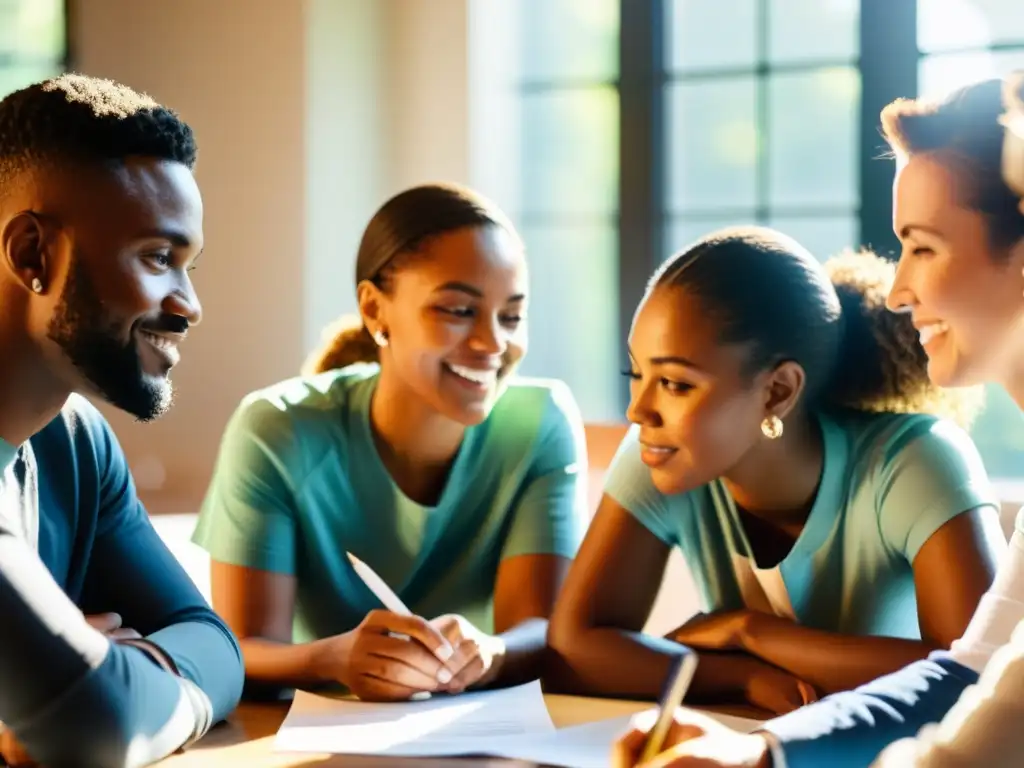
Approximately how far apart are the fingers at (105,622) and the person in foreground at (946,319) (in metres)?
0.59

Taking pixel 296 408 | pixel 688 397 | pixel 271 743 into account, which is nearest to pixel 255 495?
pixel 296 408

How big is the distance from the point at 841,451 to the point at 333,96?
2.23 metres

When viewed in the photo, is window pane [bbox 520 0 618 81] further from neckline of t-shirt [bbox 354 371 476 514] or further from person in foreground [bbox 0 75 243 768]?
person in foreground [bbox 0 75 243 768]

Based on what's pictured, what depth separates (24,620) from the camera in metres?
1.10

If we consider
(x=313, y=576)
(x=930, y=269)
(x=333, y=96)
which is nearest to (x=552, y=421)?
(x=313, y=576)

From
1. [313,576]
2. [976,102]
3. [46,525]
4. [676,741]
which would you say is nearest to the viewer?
[676,741]

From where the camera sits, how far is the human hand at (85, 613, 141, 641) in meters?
1.35

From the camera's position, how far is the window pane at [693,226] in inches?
140

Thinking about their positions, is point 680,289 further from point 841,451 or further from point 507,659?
point 507,659

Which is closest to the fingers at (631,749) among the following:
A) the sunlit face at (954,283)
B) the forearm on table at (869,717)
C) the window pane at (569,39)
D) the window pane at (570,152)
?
the forearm on table at (869,717)

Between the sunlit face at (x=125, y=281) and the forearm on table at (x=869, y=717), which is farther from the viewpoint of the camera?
the sunlit face at (x=125, y=281)

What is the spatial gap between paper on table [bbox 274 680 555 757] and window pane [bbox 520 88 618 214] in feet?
7.72

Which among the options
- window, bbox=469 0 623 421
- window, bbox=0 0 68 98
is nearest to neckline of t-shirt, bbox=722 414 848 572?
window, bbox=469 0 623 421

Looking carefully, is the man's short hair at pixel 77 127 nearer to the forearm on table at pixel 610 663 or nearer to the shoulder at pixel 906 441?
the forearm on table at pixel 610 663
